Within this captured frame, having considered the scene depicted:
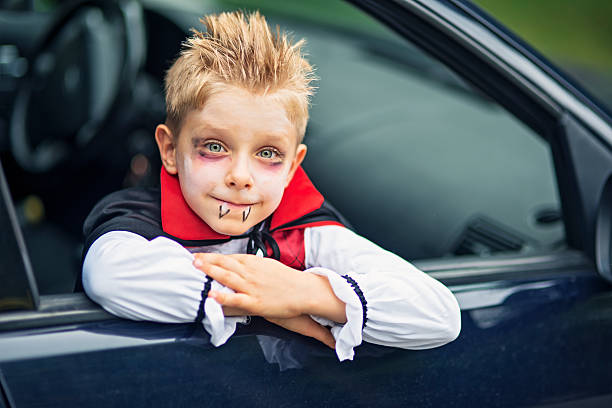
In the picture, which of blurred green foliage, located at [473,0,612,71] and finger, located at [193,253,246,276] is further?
blurred green foliage, located at [473,0,612,71]

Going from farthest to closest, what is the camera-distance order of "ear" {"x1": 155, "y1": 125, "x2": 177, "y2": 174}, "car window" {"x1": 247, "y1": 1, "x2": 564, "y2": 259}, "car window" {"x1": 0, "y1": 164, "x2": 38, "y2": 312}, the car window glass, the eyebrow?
the car window glass < "car window" {"x1": 247, "y1": 1, "x2": 564, "y2": 259} < "ear" {"x1": 155, "y1": 125, "x2": 177, "y2": 174} < the eyebrow < "car window" {"x1": 0, "y1": 164, "x2": 38, "y2": 312}

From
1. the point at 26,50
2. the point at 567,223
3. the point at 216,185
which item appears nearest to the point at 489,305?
the point at 567,223

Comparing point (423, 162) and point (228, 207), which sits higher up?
point (228, 207)

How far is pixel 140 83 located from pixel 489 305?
1800mm

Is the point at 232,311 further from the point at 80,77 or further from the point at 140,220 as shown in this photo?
the point at 80,77

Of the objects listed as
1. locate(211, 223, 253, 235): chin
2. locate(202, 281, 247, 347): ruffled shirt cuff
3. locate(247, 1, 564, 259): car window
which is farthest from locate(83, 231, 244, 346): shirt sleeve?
locate(247, 1, 564, 259): car window

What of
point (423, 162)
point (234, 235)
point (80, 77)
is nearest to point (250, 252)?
point (234, 235)

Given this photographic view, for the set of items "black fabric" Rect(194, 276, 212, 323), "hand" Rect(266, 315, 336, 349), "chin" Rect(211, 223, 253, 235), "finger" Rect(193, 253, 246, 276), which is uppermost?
"chin" Rect(211, 223, 253, 235)

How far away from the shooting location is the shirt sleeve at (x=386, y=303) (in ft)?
3.56

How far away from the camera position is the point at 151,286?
1.00 m

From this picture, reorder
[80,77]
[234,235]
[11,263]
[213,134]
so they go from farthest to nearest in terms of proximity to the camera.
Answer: [80,77]
[234,235]
[213,134]
[11,263]

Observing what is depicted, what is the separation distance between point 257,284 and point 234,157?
22 cm

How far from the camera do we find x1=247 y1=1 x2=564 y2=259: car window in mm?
1884

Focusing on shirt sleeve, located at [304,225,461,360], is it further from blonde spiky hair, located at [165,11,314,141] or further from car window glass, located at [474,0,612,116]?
car window glass, located at [474,0,612,116]
